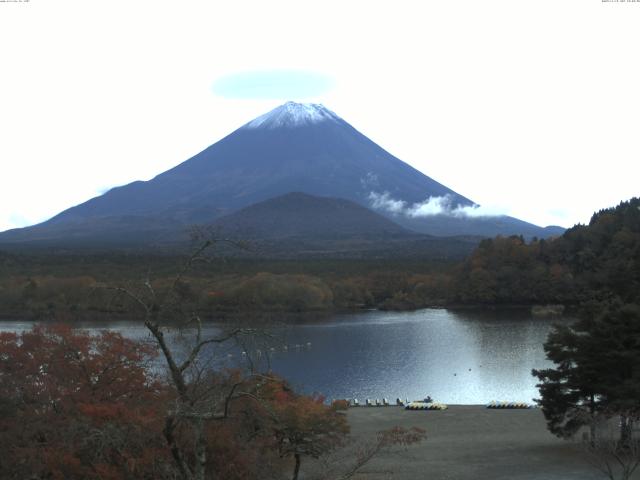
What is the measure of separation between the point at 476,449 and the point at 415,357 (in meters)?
14.3

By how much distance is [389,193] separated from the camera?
409 ft

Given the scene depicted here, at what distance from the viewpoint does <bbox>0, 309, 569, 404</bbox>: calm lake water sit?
2288cm

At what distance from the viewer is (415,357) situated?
93.2 feet

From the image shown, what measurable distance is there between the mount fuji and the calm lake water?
7585 cm

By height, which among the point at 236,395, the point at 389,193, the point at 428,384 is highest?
the point at 389,193

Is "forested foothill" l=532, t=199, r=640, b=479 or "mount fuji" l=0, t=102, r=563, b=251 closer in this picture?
"forested foothill" l=532, t=199, r=640, b=479

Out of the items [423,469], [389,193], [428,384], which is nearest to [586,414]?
[423,469]

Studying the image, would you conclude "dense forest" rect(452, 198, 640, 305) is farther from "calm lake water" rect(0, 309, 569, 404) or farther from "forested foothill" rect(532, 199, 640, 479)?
"forested foothill" rect(532, 199, 640, 479)

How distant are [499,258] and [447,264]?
14.9 meters

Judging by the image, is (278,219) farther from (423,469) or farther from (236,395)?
(236,395)

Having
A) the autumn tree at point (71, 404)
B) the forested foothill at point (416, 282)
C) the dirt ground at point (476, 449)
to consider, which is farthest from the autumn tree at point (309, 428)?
the forested foothill at point (416, 282)

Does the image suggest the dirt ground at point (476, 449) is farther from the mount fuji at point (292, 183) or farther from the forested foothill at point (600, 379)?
the mount fuji at point (292, 183)

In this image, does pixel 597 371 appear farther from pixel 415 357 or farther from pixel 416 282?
pixel 416 282

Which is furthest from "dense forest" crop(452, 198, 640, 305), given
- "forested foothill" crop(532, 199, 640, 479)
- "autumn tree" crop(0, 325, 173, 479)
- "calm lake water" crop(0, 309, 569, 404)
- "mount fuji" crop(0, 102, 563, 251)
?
"mount fuji" crop(0, 102, 563, 251)
